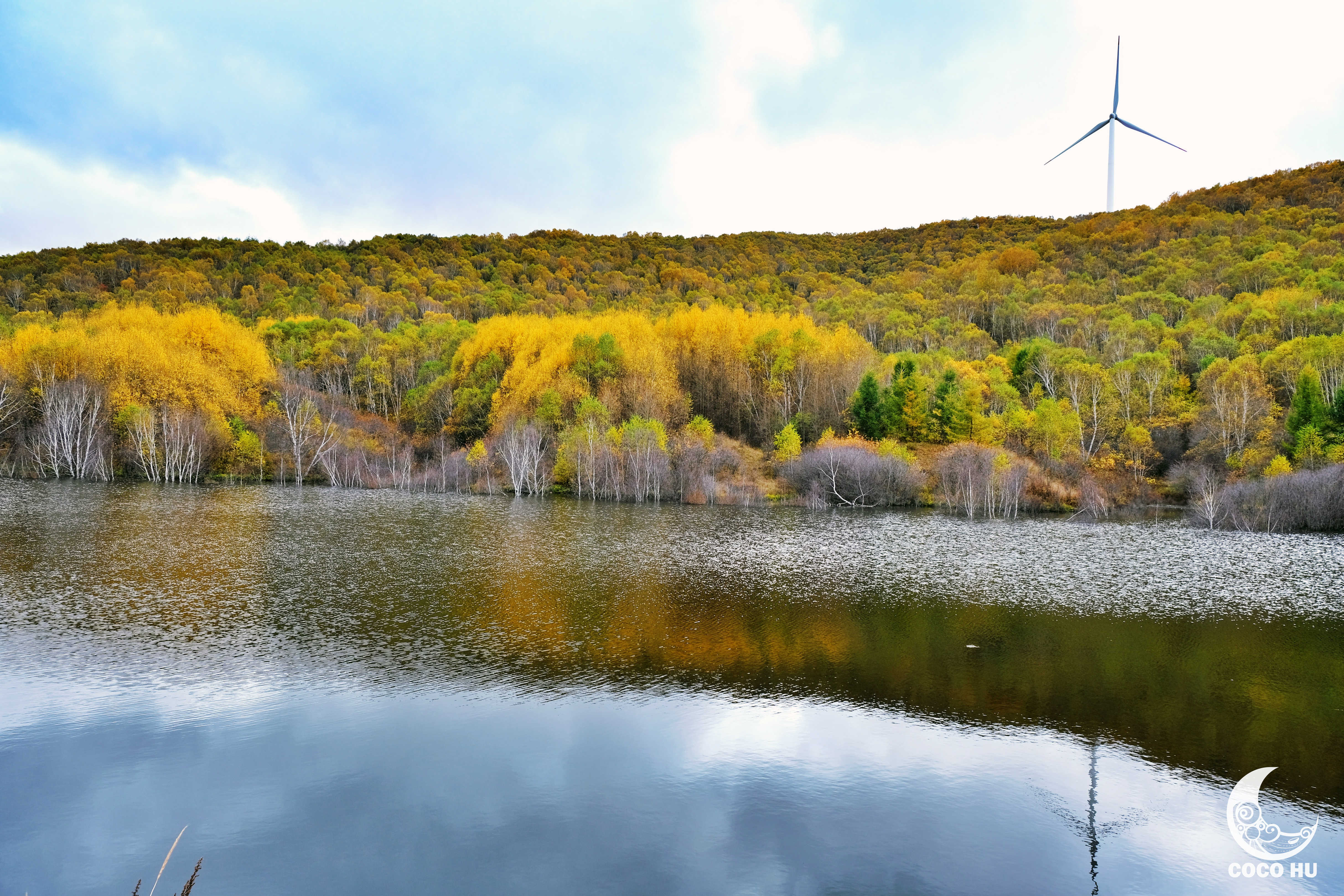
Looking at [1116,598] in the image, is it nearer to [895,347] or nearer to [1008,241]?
[895,347]

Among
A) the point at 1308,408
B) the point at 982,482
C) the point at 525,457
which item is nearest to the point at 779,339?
the point at 525,457

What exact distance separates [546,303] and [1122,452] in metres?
88.1

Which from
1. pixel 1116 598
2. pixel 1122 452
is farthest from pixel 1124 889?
pixel 1122 452

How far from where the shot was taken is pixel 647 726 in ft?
46.4

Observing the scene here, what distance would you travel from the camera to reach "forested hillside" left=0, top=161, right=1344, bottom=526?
68625 millimetres

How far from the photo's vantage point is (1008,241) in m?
154

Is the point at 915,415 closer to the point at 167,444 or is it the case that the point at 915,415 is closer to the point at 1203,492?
the point at 1203,492

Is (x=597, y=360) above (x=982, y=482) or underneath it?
above

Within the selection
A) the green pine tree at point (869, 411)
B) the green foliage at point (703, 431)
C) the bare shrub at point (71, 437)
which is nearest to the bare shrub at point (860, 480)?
the green foliage at point (703, 431)

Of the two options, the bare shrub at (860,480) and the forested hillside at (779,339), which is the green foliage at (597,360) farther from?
the bare shrub at (860,480)

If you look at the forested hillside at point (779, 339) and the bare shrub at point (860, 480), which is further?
the forested hillside at point (779, 339)

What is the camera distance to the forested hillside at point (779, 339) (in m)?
68.6

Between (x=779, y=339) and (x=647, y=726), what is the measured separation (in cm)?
7622

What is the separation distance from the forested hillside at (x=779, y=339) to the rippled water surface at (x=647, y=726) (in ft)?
132
